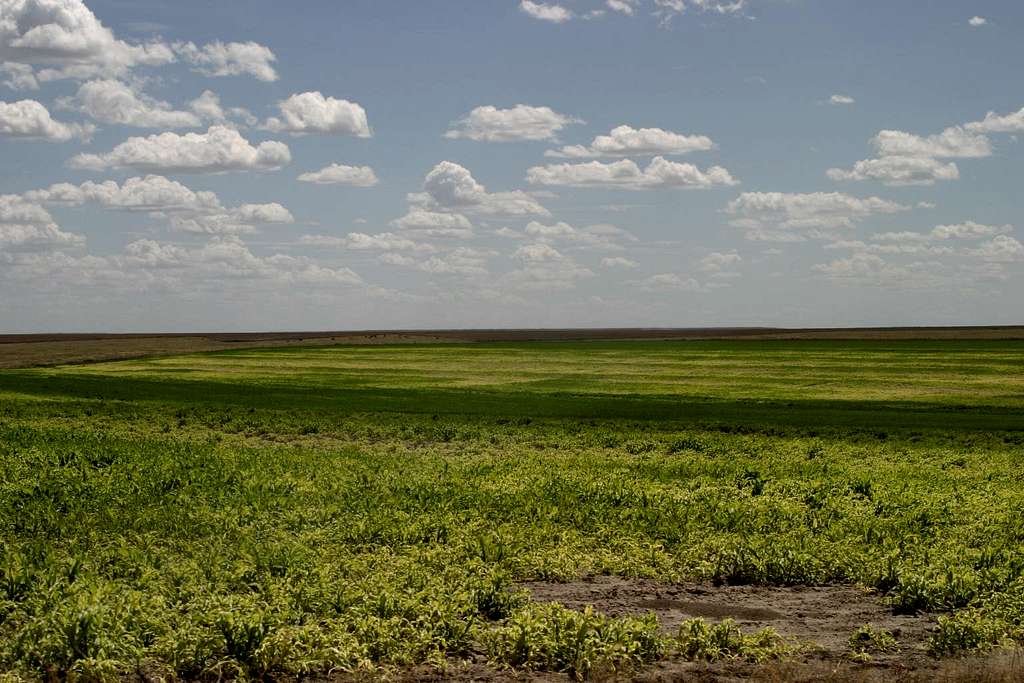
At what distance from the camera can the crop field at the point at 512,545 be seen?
11133mm

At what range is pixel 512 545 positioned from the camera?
1611 centimetres

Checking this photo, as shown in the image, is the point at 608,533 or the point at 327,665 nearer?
the point at 327,665

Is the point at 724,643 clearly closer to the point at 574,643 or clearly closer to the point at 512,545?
the point at 574,643

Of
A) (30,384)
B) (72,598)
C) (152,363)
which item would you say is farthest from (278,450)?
(152,363)

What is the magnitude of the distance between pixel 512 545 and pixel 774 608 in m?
4.50

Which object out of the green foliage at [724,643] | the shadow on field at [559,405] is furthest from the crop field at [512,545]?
the shadow on field at [559,405]

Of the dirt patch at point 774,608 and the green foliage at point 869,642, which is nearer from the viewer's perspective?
the green foliage at point 869,642

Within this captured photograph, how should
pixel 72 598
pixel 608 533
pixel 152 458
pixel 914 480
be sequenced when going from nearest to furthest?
pixel 72 598 < pixel 608 533 < pixel 914 480 < pixel 152 458

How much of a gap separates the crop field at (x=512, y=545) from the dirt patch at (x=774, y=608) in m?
0.05

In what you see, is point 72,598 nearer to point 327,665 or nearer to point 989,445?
point 327,665

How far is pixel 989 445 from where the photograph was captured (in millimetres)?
28328

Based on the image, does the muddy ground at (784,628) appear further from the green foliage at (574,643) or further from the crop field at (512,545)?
the green foliage at (574,643)

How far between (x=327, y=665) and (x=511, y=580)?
4097 millimetres

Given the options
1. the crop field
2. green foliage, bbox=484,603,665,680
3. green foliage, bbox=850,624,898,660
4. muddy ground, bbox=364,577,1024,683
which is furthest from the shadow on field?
green foliage, bbox=484,603,665,680
